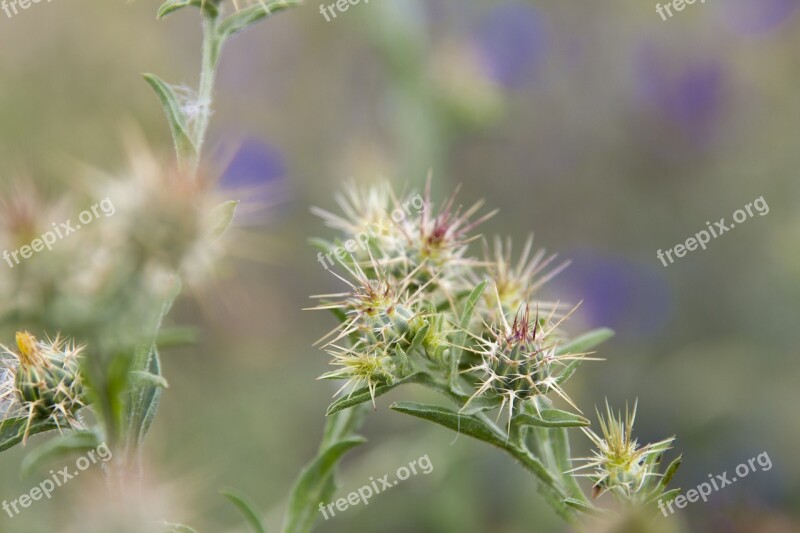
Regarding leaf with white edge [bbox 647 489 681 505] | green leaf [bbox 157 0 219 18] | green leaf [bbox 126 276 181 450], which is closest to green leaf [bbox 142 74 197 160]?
green leaf [bbox 157 0 219 18]

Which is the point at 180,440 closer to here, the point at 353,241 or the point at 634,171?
the point at 353,241

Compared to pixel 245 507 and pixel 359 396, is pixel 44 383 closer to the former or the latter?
pixel 245 507

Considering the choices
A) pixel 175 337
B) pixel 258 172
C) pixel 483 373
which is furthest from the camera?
pixel 258 172

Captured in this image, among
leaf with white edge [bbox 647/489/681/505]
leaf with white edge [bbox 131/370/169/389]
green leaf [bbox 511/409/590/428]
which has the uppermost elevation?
leaf with white edge [bbox 131/370/169/389]

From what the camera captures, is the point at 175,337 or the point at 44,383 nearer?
the point at 44,383

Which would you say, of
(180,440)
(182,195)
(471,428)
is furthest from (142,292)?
(180,440)
